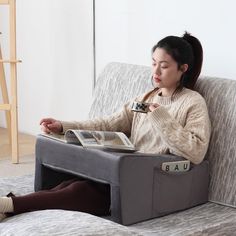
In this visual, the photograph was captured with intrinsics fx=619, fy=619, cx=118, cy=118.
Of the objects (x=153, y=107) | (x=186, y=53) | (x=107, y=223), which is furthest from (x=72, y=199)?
(x=186, y=53)

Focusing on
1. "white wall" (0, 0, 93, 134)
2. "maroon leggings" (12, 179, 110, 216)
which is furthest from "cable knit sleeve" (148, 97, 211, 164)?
"white wall" (0, 0, 93, 134)

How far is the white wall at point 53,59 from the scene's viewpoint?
3.95 m

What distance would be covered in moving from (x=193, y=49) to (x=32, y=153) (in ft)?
6.27

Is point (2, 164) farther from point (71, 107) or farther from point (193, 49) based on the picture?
point (193, 49)

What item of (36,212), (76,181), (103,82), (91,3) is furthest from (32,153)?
(36,212)

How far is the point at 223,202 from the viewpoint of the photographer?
2.33 meters

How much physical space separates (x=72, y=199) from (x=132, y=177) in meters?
0.24

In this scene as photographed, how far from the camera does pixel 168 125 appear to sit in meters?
2.23

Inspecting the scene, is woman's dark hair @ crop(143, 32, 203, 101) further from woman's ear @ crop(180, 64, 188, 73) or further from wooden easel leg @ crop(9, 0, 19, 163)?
wooden easel leg @ crop(9, 0, 19, 163)

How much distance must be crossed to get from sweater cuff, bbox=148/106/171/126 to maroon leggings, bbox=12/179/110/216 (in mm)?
300

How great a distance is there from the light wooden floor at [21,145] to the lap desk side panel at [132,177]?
67.0 inches

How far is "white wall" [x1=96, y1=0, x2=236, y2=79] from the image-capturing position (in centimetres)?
286

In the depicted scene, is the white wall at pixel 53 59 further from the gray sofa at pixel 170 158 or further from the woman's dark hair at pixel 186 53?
the woman's dark hair at pixel 186 53

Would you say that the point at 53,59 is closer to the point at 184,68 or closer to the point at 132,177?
the point at 184,68
